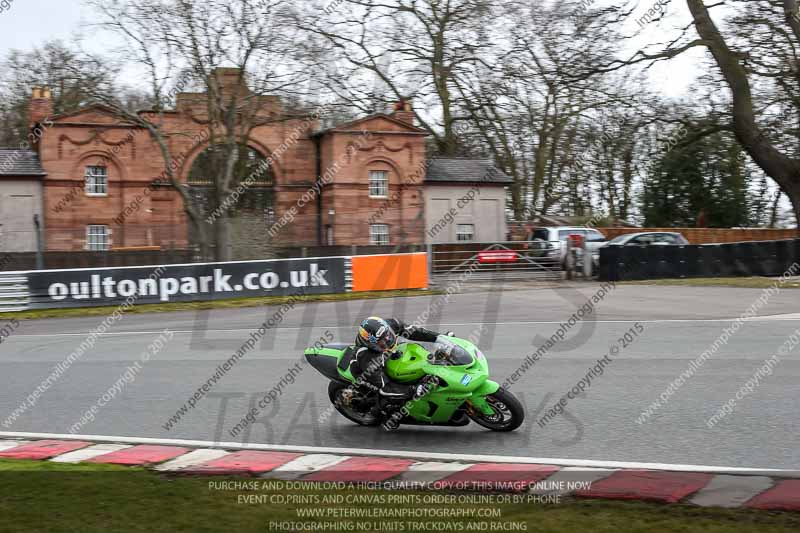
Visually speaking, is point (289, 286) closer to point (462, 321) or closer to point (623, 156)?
point (462, 321)

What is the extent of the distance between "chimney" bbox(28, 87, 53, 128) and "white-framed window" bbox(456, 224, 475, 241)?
21743 mm

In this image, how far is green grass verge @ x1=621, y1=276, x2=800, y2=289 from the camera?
25.4 m

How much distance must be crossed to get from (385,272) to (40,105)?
2463 cm

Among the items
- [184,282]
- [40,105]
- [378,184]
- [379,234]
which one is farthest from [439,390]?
[40,105]

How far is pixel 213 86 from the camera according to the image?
115ft

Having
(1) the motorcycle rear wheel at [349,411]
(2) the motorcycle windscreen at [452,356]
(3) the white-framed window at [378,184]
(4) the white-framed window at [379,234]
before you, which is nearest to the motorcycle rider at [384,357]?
(2) the motorcycle windscreen at [452,356]

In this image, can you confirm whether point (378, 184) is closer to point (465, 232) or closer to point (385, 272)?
point (465, 232)

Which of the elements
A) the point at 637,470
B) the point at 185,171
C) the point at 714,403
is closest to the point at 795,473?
the point at 637,470

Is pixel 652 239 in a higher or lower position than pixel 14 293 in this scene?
higher

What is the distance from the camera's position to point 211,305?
24047mm

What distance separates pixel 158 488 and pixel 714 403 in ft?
20.4

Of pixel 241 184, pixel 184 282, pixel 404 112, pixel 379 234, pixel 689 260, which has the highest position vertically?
pixel 404 112

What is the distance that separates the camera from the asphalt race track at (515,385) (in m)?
8.12

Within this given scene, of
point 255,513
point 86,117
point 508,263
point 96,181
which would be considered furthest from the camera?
point 96,181
